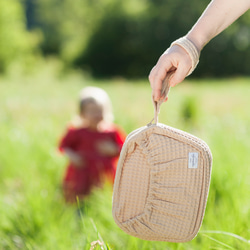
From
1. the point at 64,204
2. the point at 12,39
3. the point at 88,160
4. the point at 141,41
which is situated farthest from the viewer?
the point at 141,41

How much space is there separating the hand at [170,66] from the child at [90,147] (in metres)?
1.55

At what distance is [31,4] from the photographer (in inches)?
1515

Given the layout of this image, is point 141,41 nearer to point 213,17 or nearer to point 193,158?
point 213,17

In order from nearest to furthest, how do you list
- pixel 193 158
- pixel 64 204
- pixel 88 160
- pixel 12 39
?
1. pixel 193 158
2. pixel 64 204
3. pixel 88 160
4. pixel 12 39

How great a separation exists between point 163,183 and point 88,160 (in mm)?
1647

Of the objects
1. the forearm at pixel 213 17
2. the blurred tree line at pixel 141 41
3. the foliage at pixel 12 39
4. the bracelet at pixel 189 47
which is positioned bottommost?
the bracelet at pixel 189 47

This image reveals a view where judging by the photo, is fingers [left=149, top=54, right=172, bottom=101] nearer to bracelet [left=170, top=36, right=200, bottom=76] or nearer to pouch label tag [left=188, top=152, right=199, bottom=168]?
bracelet [left=170, top=36, right=200, bottom=76]

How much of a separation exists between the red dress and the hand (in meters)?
1.57

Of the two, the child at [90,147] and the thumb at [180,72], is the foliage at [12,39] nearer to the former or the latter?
the child at [90,147]

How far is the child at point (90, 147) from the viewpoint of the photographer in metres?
2.67

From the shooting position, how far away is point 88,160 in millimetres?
2725

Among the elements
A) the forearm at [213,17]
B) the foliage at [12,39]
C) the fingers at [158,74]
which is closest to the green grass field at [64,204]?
the fingers at [158,74]

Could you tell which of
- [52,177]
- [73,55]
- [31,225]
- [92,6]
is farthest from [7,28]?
[31,225]

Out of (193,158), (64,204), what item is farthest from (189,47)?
(64,204)
